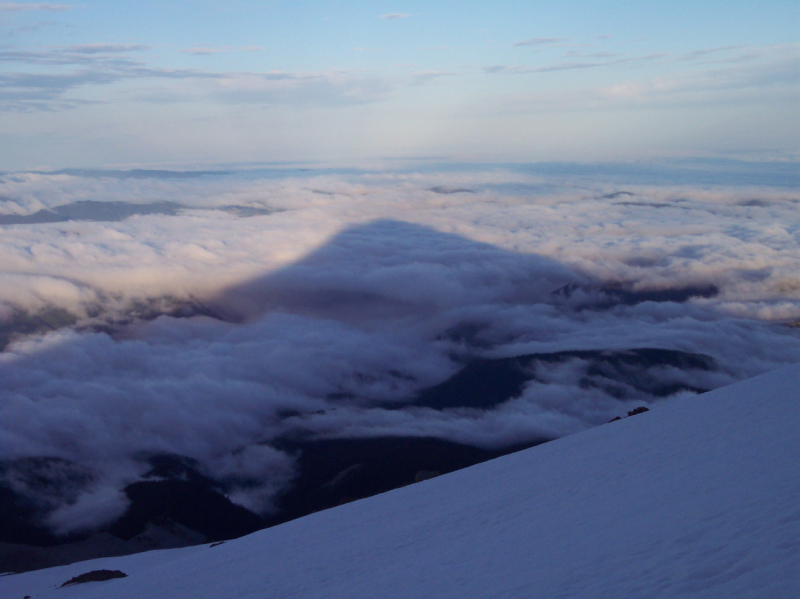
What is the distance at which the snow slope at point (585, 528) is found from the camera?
653 centimetres

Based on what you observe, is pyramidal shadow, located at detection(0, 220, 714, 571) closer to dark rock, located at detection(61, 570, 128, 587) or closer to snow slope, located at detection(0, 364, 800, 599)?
dark rock, located at detection(61, 570, 128, 587)

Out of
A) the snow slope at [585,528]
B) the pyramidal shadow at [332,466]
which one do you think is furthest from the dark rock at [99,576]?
the pyramidal shadow at [332,466]

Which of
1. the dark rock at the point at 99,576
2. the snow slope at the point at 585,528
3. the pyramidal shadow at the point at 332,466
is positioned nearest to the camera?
the snow slope at the point at 585,528

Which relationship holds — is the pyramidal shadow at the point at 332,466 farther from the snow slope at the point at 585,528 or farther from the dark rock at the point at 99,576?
the snow slope at the point at 585,528

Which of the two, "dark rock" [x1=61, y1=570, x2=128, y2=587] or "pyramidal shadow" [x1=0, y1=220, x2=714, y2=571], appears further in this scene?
"pyramidal shadow" [x1=0, y1=220, x2=714, y2=571]

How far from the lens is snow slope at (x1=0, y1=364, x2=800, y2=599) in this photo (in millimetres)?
6527

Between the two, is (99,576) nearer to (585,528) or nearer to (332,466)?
(585,528)

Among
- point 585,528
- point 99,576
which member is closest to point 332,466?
point 99,576

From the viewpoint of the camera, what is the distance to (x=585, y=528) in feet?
31.2

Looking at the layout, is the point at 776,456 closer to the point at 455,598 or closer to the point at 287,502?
the point at 455,598

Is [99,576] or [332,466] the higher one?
[99,576]

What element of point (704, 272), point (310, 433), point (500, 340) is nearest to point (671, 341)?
point (704, 272)

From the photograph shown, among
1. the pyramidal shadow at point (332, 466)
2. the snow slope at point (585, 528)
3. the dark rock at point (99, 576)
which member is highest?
the snow slope at point (585, 528)

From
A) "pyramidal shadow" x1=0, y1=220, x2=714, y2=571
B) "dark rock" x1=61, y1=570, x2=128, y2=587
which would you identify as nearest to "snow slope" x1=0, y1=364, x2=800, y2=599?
"dark rock" x1=61, y1=570, x2=128, y2=587
